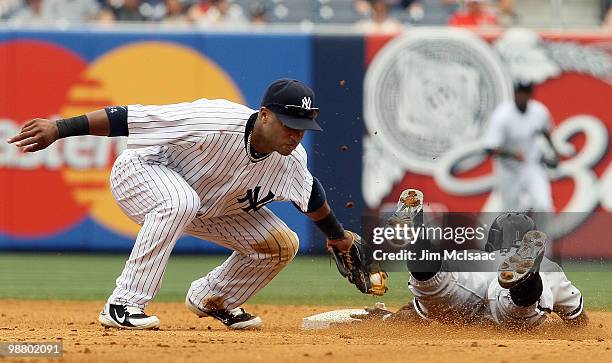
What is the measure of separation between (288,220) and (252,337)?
6.24 meters

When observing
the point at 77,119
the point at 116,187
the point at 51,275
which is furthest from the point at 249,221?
the point at 51,275

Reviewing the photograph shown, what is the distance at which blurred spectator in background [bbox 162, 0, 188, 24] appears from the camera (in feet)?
43.3

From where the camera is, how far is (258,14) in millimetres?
13117

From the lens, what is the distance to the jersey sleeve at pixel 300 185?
6164 millimetres

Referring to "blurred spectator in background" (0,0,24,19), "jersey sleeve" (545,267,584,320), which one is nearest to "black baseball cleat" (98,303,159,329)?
"jersey sleeve" (545,267,584,320)

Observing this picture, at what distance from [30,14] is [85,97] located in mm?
1774

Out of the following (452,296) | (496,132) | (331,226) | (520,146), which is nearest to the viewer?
(452,296)

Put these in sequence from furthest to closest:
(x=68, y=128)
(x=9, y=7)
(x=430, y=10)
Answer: (x=430, y=10), (x=9, y=7), (x=68, y=128)

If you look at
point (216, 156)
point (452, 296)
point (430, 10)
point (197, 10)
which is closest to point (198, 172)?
point (216, 156)

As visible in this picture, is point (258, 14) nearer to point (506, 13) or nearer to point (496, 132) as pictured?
point (506, 13)

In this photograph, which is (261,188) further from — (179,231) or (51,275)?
(51,275)

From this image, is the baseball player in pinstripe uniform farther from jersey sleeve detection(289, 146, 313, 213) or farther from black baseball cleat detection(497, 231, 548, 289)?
black baseball cleat detection(497, 231, 548, 289)

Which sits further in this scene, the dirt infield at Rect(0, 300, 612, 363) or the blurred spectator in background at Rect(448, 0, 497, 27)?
the blurred spectator in background at Rect(448, 0, 497, 27)

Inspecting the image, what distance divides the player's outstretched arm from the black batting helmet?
209 cm
